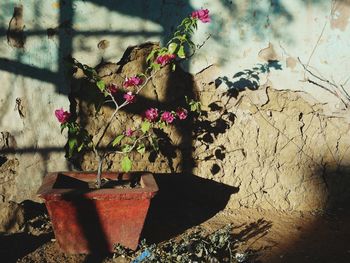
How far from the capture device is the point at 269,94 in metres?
3.45

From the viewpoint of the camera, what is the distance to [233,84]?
3418 mm

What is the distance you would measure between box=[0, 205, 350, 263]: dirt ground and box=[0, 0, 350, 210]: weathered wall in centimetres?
16

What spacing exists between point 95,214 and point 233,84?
1.47m

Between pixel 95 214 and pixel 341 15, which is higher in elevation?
pixel 341 15

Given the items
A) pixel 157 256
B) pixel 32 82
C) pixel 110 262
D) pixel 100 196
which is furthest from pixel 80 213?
pixel 32 82

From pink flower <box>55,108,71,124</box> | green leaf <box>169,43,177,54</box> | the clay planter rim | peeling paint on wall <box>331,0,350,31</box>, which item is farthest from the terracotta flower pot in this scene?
peeling paint on wall <box>331,0,350,31</box>

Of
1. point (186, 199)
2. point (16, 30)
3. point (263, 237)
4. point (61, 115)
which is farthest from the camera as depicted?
point (186, 199)

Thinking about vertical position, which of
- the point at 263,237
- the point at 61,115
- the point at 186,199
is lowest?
the point at 263,237

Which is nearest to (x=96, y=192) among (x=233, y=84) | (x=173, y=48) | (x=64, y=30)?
(x=173, y=48)

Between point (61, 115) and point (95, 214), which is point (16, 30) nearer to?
point (61, 115)

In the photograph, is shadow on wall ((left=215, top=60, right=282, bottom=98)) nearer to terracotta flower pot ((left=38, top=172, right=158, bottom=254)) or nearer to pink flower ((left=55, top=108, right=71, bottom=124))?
terracotta flower pot ((left=38, top=172, right=158, bottom=254))

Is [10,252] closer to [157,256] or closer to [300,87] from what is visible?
[157,256]

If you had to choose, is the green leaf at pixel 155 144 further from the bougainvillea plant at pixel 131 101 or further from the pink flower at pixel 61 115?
the pink flower at pixel 61 115

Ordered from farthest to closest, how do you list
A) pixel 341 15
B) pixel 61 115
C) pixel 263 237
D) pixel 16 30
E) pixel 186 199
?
pixel 186 199, pixel 341 15, pixel 263 237, pixel 16 30, pixel 61 115
